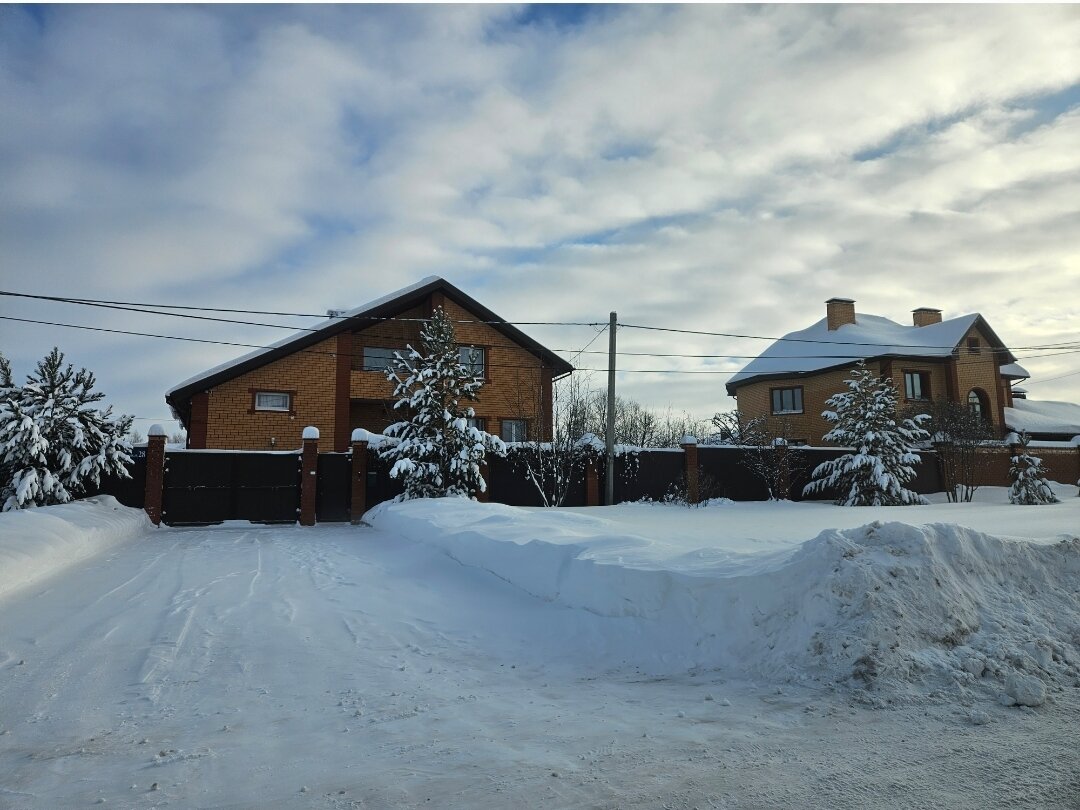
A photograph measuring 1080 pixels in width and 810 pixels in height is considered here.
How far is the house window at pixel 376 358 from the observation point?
23.1 metres

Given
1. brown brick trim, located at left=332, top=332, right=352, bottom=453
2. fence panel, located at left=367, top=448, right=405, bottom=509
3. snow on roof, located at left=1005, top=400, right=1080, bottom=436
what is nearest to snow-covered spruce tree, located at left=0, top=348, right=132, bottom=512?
fence panel, located at left=367, top=448, right=405, bottom=509

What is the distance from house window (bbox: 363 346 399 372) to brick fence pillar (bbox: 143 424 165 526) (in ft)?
26.8

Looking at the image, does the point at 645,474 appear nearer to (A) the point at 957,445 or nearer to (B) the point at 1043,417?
(A) the point at 957,445

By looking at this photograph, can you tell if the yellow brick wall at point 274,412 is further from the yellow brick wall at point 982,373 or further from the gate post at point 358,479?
the yellow brick wall at point 982,373

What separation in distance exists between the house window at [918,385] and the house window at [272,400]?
83.8 ft

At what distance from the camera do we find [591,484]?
726 inches

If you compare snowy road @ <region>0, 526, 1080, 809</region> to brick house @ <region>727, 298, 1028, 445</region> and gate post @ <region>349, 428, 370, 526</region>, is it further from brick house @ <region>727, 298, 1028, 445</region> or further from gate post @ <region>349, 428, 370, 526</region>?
brick house @ <region>727, 298, 1028, 445</region>

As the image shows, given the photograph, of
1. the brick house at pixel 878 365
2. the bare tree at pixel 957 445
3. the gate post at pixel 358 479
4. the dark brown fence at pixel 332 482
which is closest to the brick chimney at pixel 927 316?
the brick house at pixel 878 365

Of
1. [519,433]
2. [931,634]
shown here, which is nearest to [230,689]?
[931,634]

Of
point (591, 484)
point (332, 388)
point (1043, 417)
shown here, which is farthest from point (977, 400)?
point (332, 388)

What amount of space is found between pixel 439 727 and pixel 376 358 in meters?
20.4

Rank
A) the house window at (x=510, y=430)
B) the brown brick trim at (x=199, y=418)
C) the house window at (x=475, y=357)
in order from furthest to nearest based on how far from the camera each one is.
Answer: the house window at (x=475, y=357) < the house window at (x=510, y=430) < the brown brick trim at (x=199, y=418)

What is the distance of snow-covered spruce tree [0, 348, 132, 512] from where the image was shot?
12.6 meters

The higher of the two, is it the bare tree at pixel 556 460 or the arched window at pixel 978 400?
the arched window at pixel 978 400
